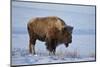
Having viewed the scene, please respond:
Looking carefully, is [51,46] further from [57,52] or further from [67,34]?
[67,34]

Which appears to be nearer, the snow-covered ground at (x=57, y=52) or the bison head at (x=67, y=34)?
the snow-covered ground at (x=57, y=52)

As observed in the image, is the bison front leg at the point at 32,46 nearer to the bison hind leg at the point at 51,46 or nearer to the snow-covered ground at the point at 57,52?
the snow-covered ground at the point at 57,52

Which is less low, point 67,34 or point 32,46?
point 67,34

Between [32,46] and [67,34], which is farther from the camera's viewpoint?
[67,34]

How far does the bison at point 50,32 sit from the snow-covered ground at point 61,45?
0.05 metres

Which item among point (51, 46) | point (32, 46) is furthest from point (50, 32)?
point (32, 46)

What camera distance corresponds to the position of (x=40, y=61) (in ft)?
7.90

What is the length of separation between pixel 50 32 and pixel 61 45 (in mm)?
212

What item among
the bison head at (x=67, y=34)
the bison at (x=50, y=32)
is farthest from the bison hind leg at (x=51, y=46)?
the bison head at (x=67, y=34)

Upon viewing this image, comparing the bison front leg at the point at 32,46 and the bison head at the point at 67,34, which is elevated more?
the bison head at the point at 67,34

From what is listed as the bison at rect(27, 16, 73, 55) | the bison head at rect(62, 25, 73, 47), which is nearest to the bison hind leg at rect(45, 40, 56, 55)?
the bison at rect(27, 16, 73, 55)

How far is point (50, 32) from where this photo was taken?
8.07ft

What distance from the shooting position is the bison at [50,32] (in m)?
2.39

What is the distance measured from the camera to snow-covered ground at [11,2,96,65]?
91.0 inches
